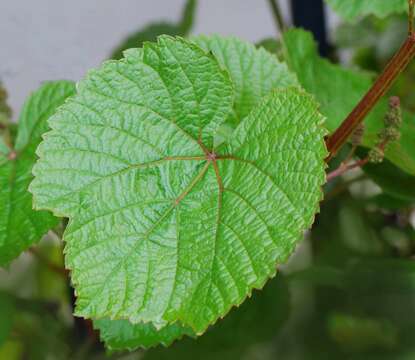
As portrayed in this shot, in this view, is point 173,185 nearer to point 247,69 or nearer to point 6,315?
point 247,69

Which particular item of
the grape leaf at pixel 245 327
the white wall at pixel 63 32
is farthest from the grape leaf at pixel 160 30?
the grape leaf at pixel 245 327

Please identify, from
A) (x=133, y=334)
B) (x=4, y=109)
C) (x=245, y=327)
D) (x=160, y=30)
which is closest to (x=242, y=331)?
(x=245, y=327)

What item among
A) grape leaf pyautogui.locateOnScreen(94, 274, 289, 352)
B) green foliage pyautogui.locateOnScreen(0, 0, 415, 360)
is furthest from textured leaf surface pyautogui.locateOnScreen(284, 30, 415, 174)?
grape leaf pyautogui.locateOnScreen(94, 274, 289, 352)

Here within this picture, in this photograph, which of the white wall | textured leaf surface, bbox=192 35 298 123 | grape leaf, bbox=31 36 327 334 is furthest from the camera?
the white wall

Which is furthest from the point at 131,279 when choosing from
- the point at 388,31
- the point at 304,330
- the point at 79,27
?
the point at 388,31

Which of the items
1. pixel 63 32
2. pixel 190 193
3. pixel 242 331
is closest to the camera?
pixel 190 193

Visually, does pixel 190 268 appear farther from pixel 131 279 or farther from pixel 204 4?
pixel 204 4

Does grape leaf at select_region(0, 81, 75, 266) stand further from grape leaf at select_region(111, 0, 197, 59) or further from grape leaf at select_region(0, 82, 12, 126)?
grape leaf at select_region(111, 0, 197, 59)
